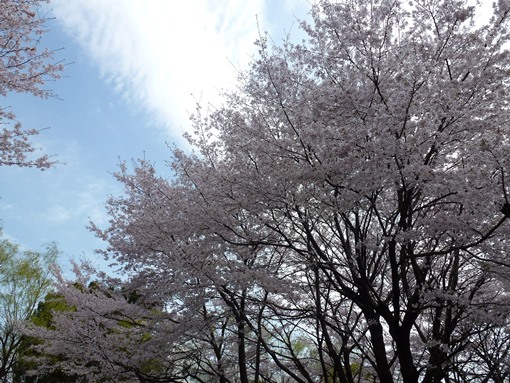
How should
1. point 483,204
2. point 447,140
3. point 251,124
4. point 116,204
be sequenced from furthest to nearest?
point 116,204
point 251,124
point 447,140
point 483,204

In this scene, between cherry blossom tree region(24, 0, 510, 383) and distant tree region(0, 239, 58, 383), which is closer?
cherry blossom tree region(24, 0, 510, 383)

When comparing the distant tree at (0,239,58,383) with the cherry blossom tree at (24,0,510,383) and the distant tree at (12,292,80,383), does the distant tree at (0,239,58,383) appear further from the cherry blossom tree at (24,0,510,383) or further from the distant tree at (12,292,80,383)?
the cherry blossom tree at (24,0,510,383)

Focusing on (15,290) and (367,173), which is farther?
(15,290)

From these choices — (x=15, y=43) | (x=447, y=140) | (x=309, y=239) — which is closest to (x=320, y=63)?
(x=447, y=140)

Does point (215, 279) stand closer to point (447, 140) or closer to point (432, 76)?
point (447, 140)

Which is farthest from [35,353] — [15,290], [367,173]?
[367,173]

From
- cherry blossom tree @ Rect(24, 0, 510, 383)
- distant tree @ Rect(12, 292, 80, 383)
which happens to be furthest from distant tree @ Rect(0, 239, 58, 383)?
cherry blossom tree @ Rect(24, 0, 510, 383)

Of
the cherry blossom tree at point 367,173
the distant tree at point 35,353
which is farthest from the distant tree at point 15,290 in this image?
the cherry blossom tree at point 367,173

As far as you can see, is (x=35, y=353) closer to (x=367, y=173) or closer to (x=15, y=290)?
(x=15, y=290)

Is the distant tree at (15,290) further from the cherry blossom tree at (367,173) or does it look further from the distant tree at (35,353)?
the cherry blossom tree at (367,173)

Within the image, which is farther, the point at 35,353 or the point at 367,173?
the point at 35,353

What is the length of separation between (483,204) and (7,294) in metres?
19.4

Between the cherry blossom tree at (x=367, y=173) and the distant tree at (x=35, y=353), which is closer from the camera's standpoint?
the cherry blossom tree at (x=367, y=173)

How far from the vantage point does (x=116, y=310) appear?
9.97 metres
